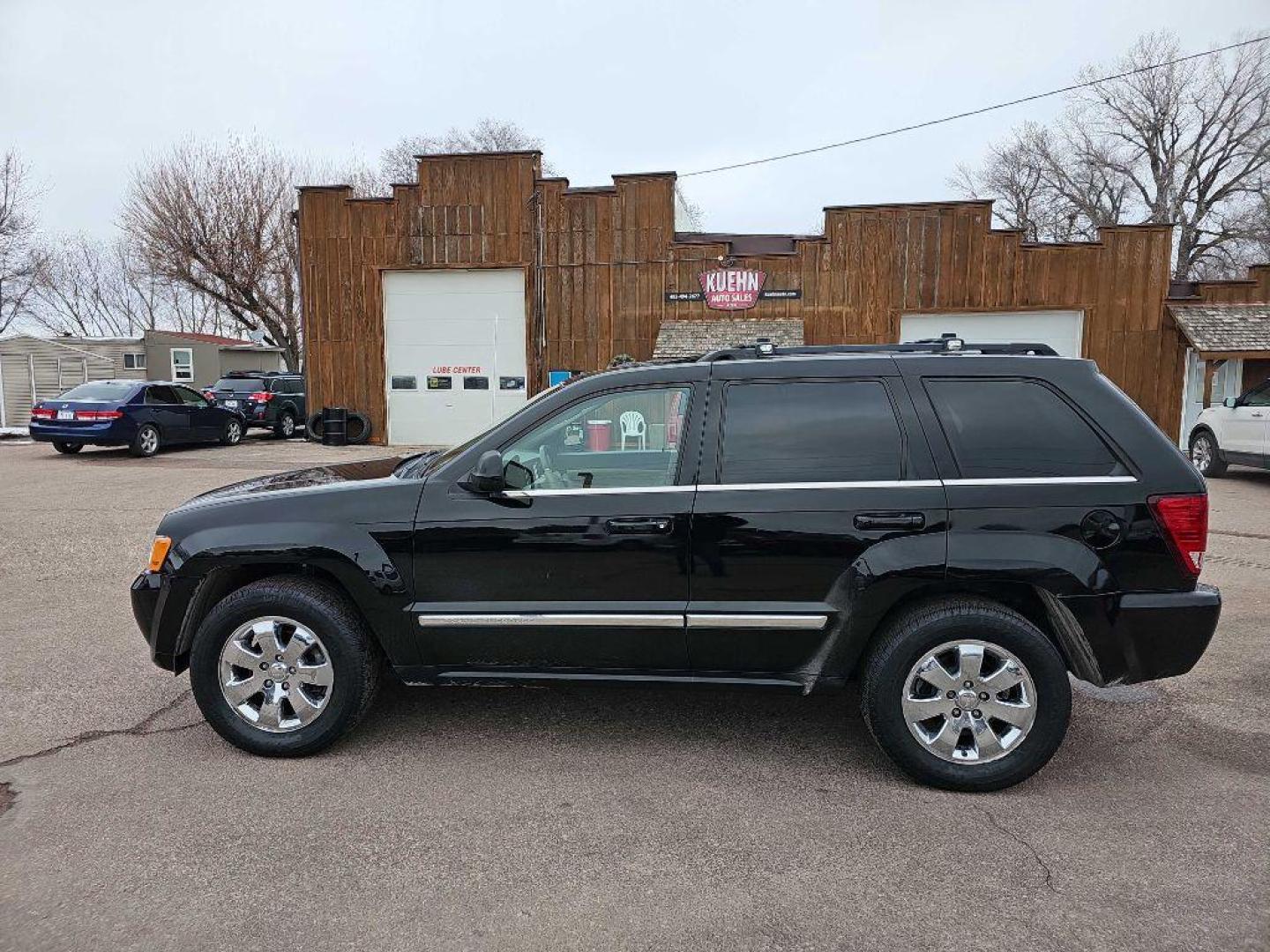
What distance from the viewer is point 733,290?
56.2 feet

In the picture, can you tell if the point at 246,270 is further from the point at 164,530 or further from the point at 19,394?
the point at 164,530

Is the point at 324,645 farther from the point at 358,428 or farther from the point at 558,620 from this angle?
the point at 358,428

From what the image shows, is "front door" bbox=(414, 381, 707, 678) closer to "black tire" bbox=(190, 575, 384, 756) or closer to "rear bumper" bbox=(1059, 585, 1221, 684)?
"black tire" bbox=(190, 575, 384, 756)

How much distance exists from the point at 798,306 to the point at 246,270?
Result: 19860 mm

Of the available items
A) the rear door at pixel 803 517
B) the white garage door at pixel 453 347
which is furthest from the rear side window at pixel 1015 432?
the white garage door at pixel 453 347

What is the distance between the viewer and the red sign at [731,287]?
17.1 meters

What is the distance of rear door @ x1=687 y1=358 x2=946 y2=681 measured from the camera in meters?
3.38

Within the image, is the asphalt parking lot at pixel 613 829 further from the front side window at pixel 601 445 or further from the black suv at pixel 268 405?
the black suv at pixel 268 405

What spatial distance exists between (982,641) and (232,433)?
1948 cm

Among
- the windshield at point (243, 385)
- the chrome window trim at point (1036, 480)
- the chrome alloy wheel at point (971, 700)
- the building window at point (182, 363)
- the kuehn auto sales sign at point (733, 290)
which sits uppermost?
the kuehn auto sales sign at point (733, 290)

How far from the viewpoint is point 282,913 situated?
8.61 feet

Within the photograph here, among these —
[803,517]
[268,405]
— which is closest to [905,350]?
[803,517]

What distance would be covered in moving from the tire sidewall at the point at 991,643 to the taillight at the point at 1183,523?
642mm

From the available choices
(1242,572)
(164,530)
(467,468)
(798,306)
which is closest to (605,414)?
(467,468)
